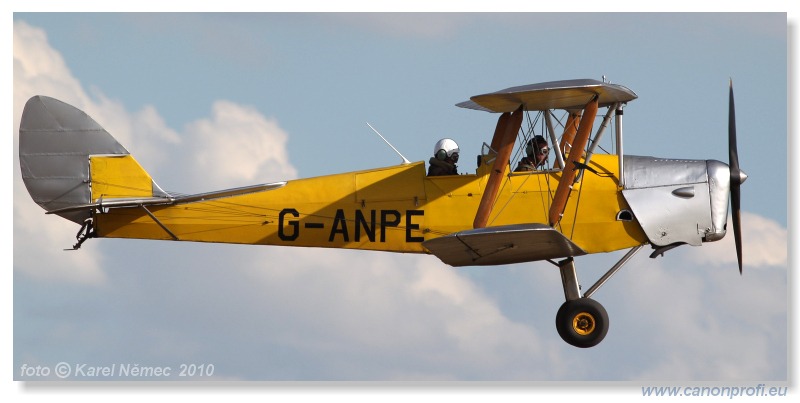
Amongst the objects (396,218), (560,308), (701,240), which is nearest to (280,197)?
(396,218)

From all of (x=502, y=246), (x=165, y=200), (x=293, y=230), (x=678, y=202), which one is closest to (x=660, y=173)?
(x=678, y=202)

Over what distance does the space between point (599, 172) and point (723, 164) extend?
139cm

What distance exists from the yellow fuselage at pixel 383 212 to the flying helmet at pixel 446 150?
22 cm

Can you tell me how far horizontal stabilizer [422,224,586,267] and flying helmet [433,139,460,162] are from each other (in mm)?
1202

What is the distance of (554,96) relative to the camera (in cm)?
1277

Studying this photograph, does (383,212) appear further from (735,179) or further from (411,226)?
(735,179)

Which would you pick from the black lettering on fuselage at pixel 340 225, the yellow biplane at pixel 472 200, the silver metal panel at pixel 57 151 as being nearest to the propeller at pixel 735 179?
the yellow biplane at pixel 472 200

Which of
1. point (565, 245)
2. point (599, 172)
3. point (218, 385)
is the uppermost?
point (599, 172)

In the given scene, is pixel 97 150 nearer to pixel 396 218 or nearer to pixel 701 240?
pixel 396 218

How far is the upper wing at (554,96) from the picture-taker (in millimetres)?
12523

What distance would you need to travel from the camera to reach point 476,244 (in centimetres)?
1255

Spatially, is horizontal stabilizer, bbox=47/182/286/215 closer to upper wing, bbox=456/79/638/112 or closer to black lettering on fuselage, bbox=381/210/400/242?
black lettering on fuselage, bbox=381/210/400/242

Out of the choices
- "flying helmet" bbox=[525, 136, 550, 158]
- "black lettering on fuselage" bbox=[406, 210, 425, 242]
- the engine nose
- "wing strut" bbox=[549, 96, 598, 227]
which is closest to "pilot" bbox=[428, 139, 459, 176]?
"black lettering on fuselage" bbox=[406, 210, 425, 242]

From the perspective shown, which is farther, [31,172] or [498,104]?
[31,172]
